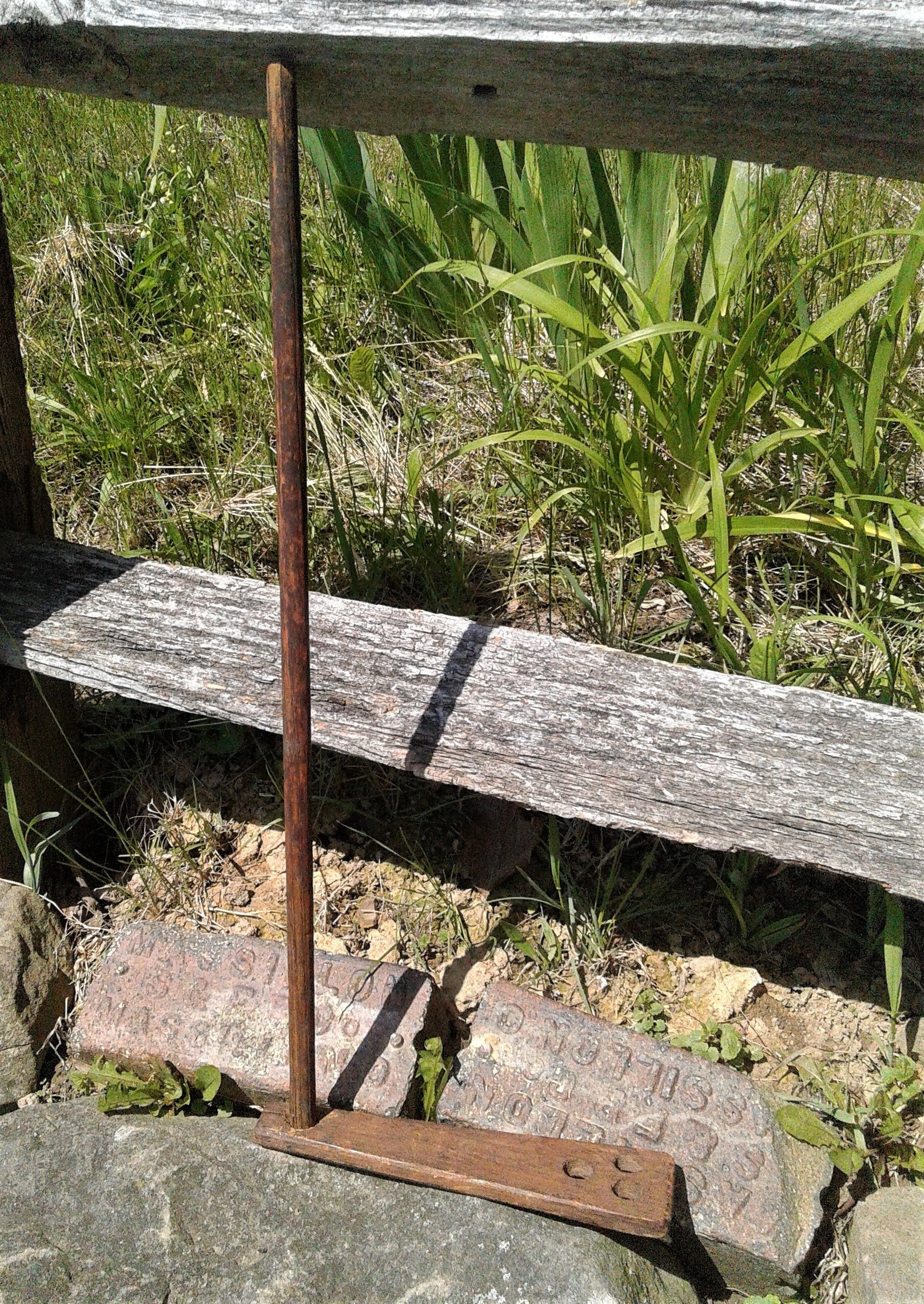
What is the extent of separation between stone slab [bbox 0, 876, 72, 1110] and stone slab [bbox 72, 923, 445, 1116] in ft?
0.47

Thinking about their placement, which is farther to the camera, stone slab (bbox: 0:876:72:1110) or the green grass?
the green grass

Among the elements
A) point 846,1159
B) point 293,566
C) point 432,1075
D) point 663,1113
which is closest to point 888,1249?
point 846,1159

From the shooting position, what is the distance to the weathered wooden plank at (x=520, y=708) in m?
1.45

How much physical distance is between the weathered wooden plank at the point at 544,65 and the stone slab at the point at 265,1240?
1325mm

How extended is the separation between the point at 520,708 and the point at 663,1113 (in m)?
0.62

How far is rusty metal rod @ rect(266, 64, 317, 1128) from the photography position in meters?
1.18

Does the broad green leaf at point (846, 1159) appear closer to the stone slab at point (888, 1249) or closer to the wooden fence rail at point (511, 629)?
the stone slab at point (888, 1249)

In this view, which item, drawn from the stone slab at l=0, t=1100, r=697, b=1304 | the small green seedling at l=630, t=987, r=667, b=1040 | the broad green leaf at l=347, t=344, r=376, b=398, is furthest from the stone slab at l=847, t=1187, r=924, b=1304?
the broad green leaf at l=347, t=344, r=376, b=398

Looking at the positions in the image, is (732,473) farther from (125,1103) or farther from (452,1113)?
(125,1103)

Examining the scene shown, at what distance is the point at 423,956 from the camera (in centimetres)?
185

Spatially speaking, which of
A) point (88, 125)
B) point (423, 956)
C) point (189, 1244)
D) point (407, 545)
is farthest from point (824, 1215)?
point (88, 125)

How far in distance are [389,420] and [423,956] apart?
1368 millimetres

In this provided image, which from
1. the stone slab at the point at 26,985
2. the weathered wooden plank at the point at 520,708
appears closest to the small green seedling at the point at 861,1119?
the weathered wooden plank at the point at 520,708

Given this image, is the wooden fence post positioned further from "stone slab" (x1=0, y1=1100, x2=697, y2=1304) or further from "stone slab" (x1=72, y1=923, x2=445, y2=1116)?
"stone slab" (x1=0, y1=1100, x2=697, y2=1304)
